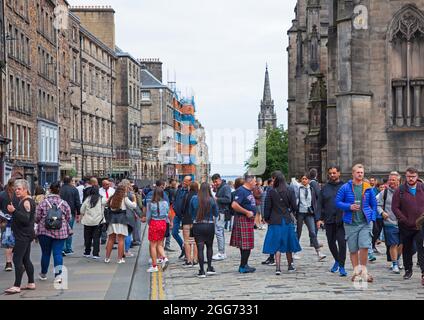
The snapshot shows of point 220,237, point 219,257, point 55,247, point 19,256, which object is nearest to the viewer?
point 19,256

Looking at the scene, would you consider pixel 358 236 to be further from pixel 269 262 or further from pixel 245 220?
pixel 269 262

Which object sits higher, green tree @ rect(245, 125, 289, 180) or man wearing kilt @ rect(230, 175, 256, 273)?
green tree @ rect(245, 125, 289, 180)

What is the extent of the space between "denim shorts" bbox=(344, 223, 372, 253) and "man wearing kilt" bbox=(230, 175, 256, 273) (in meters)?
2.04

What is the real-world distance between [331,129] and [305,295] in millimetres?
23126

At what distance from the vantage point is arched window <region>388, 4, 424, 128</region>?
30156 mm

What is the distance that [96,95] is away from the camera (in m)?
70.8

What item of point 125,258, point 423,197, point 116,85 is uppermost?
point 116,85

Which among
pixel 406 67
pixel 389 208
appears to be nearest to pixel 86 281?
pixel 389 208

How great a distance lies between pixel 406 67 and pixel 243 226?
54.3 feet

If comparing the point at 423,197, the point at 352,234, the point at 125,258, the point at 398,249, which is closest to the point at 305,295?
the point at 352,234

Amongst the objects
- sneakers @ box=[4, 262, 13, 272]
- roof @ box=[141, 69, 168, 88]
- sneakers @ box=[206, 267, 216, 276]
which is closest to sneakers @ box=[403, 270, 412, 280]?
sneakers @ box=[206, 267, 216, 276]

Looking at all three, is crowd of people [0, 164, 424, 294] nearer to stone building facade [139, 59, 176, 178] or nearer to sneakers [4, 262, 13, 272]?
sneakers [4, 262, 13, 272]

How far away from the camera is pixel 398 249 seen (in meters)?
16.4

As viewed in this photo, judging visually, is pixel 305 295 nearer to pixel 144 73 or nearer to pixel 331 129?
pixel 331 129
